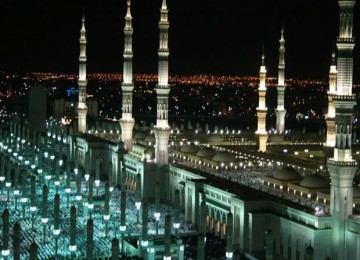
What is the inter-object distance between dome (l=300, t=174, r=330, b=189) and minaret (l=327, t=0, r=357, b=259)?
11.6ft

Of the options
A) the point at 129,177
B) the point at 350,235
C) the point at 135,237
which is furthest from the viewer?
the point at 129,177

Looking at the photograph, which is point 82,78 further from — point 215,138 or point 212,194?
point 212,194

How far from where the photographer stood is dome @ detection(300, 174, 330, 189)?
2317 centimetres

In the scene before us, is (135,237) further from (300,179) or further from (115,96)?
(115,96)

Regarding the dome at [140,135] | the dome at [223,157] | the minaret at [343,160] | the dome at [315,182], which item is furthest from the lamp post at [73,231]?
the dome at [140,135]

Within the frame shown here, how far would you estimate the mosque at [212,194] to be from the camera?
19.3 metres

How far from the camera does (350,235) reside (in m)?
18.9

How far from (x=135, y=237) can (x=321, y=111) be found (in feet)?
256

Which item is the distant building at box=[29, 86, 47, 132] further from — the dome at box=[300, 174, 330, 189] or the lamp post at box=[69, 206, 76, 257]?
the lamp post at box=[69, 206, 76, 257]

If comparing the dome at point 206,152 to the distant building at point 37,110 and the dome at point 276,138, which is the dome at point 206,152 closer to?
the dome at point 276,138

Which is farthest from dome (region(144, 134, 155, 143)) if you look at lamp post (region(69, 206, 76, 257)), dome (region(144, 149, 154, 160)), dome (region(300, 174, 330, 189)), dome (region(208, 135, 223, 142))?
lamp post (region(69, 206, 76, 257))

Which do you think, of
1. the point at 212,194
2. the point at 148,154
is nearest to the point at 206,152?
the point at 148,154

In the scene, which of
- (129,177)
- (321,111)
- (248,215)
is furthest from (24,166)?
(321,111)

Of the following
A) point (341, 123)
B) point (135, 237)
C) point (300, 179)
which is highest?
point (341, 123)
